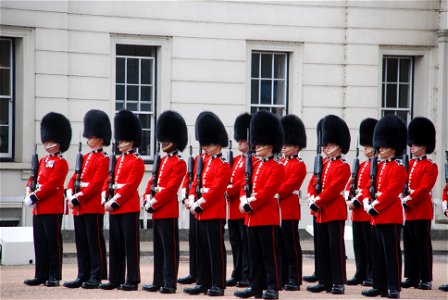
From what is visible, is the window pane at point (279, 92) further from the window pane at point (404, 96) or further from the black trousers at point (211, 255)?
the black trousers at point (211, 255)

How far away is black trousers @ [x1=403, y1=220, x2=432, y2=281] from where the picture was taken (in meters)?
11.8

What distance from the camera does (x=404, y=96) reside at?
18.4 m

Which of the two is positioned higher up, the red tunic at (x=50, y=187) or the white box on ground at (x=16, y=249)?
the red tunic at (x=50, y=187)

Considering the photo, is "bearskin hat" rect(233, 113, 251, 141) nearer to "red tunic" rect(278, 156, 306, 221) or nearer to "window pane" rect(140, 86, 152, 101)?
"red tunic" rect(278, 156, 306, 221)

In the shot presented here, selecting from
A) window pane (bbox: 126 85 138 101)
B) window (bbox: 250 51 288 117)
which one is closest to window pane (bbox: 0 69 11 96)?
window pane (bbox: 126 85 138 101)

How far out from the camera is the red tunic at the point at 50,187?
11.3 m

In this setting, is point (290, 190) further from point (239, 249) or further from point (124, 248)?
point (124, 248)

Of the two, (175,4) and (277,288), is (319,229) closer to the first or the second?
(277,288)

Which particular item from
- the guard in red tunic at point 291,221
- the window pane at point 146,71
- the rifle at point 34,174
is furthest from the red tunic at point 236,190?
the window pane at point 146,71

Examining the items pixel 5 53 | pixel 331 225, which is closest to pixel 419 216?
pixel 331 225

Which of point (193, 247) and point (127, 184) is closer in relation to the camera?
point (127, 184)

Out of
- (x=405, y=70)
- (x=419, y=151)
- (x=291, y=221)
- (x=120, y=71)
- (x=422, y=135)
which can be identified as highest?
(x=405, y=70)

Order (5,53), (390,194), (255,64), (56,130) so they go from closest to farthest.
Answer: (390,194) < (56,130) < (5,53) < (255,64)

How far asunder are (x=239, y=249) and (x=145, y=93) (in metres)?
5.51
